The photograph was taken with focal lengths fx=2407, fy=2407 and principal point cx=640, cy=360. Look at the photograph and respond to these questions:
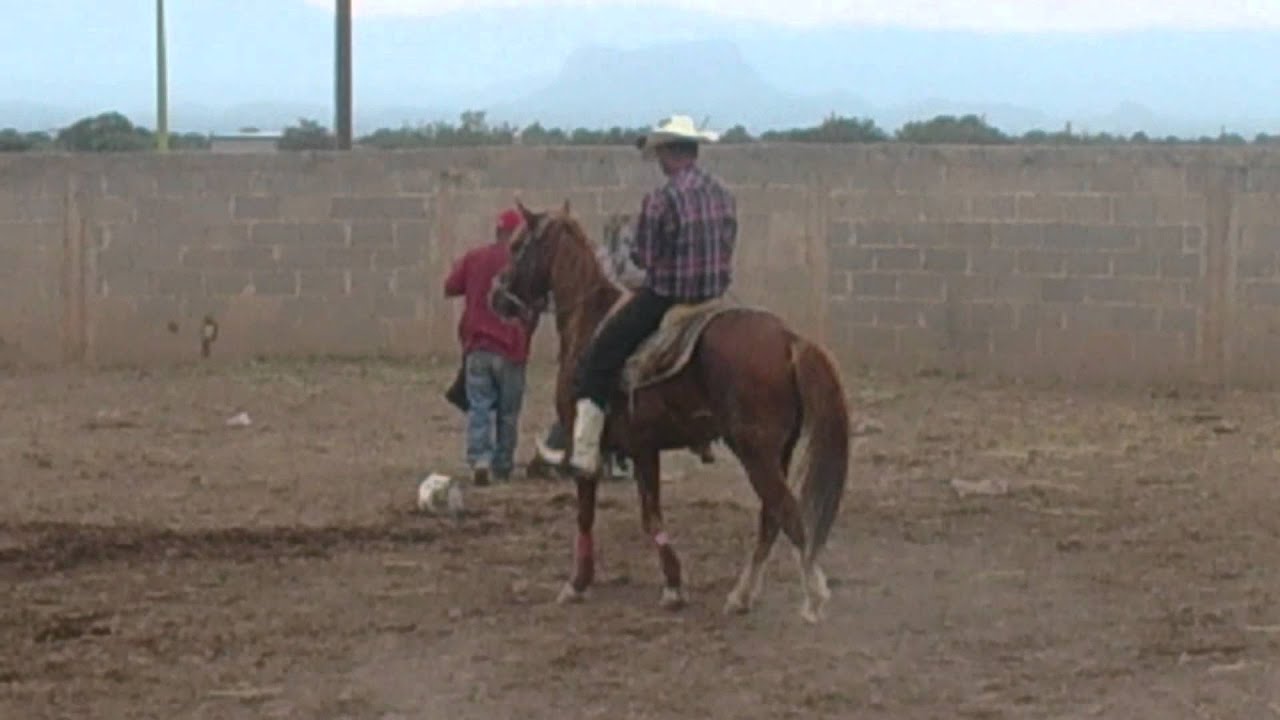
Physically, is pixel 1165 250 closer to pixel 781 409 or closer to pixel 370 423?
pixel 370 423

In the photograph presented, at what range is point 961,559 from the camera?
10.9m

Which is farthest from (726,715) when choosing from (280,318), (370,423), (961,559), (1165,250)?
(280,318)

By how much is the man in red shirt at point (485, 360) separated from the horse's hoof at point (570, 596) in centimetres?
306

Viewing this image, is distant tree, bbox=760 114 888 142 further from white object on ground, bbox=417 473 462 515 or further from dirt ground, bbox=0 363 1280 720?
white object on ground, bbox=417 473 462 515

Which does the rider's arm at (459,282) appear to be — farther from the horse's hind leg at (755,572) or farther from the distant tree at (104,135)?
the distant tree at (104,135)

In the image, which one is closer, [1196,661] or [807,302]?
[1196,661]

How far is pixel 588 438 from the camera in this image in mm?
9805

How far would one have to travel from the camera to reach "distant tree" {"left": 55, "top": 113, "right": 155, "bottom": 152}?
3709cm

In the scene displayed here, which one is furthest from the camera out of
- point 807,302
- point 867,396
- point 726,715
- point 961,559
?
point 807,302

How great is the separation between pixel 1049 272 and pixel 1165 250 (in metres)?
0.89

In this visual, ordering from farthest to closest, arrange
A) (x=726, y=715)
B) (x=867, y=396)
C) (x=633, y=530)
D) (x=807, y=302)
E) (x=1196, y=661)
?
(x=807, y=302) → (x=867, y=396) → (x=633, y=530) → (x=1196, y=661) → (x=726, y=715)

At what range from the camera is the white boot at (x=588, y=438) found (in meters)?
9.80

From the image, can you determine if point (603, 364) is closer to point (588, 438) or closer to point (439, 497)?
point (588, 438)

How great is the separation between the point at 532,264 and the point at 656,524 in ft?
4.33
